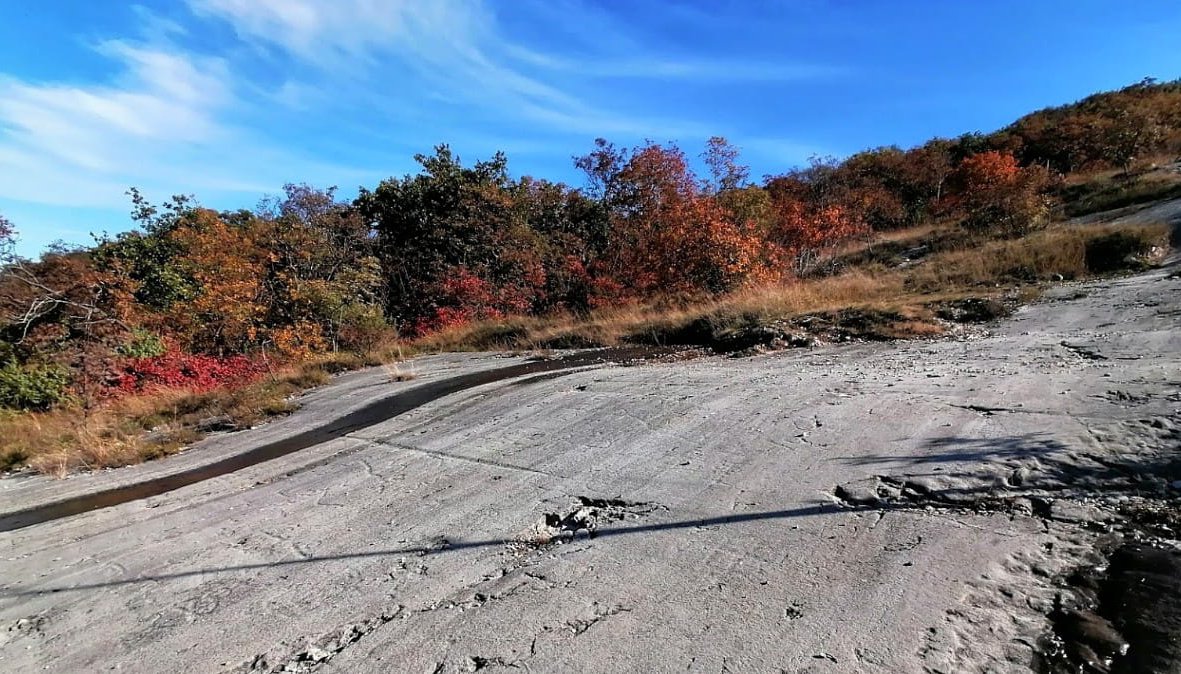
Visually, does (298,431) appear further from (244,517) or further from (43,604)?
(43,604)

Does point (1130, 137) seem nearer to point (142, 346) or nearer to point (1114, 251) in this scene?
point (1114, 251)

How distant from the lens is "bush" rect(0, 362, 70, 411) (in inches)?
426

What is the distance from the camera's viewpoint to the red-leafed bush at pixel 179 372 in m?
12.6

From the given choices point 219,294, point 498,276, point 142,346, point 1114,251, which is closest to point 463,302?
point 498,276

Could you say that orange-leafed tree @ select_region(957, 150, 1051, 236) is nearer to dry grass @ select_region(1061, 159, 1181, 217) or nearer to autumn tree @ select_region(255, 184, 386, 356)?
dry grass @ select_region(1061, 159, 1181, 217)

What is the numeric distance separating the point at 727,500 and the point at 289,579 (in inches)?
98.4

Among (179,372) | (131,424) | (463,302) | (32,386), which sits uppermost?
(463,302)

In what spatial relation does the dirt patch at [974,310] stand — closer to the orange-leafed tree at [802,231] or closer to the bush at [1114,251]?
the bush at [1114,251]

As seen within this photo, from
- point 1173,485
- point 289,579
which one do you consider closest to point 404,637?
point 289,579

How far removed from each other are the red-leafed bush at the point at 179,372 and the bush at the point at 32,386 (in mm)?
1012

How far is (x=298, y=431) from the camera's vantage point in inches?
266

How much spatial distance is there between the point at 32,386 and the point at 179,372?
2.85 meters

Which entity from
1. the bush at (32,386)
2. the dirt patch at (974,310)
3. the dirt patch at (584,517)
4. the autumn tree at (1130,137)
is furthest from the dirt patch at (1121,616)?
the autumn tree at (1130,137)

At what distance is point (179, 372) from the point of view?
1368cm
